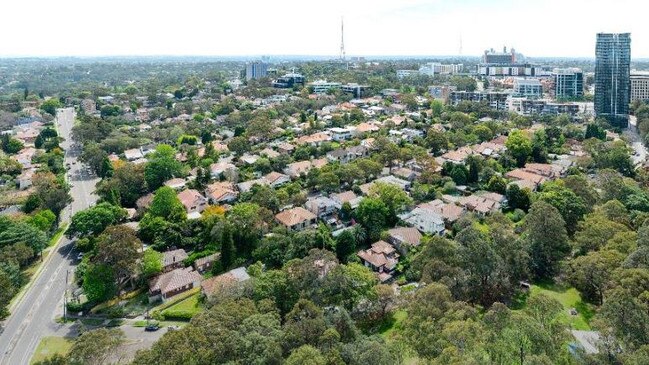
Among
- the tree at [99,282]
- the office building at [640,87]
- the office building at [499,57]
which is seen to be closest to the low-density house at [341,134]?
the tree at [99,282]

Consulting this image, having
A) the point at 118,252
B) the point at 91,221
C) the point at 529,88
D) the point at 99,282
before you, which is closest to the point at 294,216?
the point at 118,252

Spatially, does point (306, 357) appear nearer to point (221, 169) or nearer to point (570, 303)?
point (570, 303)

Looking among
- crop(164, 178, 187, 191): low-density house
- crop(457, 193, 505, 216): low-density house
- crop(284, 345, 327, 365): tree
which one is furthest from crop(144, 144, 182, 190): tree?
crop(284, 345, 327, 365): tree

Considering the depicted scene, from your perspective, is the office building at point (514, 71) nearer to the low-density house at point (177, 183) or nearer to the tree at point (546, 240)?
the low-density house at point (177, 183)

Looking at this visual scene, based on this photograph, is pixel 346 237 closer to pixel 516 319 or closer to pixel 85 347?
pixel 516 319

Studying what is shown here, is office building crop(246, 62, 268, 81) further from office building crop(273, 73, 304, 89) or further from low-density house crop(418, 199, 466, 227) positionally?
low-density house crop(418, 199, 466, 227)

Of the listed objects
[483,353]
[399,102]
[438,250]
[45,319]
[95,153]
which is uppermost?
[399,102]

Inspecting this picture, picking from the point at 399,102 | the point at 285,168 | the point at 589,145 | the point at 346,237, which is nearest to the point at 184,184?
the point at 285,168
